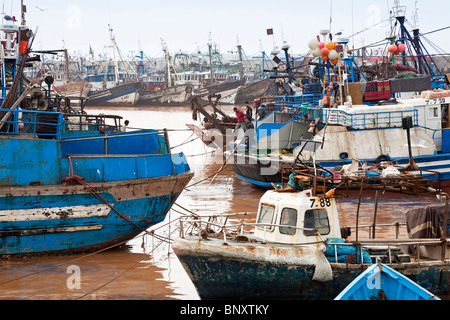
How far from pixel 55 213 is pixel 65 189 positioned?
0.56 metres

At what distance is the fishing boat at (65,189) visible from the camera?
41.8 ft

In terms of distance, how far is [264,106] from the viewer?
32.2 meters

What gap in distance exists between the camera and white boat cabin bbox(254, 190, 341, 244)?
10445 millimetres

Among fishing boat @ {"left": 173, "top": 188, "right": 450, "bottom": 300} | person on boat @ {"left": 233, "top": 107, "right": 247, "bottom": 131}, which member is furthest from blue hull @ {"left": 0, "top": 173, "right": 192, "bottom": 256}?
person on boat @ {"left": 233, "top": 107, "right": 247, "bottom": 131}

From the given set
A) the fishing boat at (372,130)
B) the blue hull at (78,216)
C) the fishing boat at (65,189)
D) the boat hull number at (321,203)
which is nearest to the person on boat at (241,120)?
the fishing boat at (372,130)

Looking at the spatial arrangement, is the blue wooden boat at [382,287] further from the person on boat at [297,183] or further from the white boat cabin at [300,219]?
the person on boat at [297,183]

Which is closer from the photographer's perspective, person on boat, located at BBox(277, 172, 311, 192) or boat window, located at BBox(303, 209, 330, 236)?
boat window, located at BBox(303, 209, 330, 236)

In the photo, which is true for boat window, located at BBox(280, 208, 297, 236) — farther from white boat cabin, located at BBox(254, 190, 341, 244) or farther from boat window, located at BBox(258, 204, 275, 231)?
boat window, located at BBox(258, 204, 275, 231)

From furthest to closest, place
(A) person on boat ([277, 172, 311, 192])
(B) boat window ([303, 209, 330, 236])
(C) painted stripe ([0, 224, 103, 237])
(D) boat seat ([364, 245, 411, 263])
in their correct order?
(C) painted stripe ([0, 224, 103, 237]) < (A) person on boat ([277, 172, 311, 192]) < (D) boat seat ([364, 245, 411, 263]) < (B) boat window ([303, 209, 330, 236])

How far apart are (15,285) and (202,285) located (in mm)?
3856

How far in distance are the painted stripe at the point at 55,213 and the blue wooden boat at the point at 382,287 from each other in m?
6.43

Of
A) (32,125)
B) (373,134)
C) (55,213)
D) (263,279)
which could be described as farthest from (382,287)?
(373,134)

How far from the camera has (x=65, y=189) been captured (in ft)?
42.3
